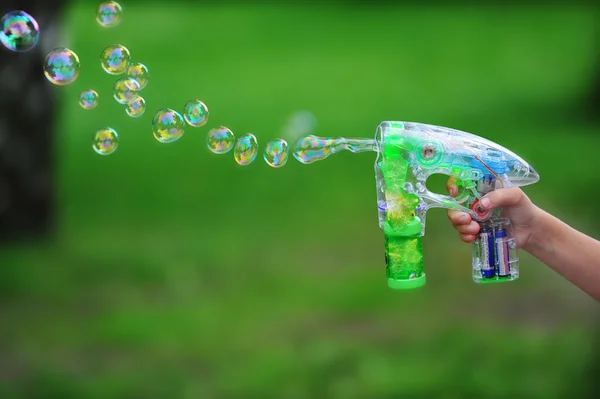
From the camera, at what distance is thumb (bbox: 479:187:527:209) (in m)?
2.12

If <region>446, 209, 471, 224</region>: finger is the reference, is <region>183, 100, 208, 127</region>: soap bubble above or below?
above

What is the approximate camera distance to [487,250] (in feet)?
7.19

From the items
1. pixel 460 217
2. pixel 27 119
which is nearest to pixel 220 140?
pixel 460 217

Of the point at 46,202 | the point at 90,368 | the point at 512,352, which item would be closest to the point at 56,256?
the point at 46,202

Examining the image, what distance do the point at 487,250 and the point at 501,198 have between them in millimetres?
149

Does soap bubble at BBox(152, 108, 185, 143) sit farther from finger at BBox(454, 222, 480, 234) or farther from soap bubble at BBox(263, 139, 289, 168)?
finger at BBox(454, 222, 480, 234)

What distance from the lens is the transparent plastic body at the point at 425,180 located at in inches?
85.0

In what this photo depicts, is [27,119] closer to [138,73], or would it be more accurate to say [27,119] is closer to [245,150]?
[138,73]

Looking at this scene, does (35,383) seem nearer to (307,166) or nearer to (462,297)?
(462,297)

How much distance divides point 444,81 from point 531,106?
1.55m

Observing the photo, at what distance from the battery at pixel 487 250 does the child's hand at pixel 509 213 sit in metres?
0.02

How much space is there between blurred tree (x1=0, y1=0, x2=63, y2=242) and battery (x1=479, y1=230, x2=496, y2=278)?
411 centimetres

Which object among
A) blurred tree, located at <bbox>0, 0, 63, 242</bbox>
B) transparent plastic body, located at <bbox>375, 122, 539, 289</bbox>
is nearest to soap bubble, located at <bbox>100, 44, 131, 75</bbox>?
transparent plastic body, located at <bbox>375, 122, 539, 289</bbox>

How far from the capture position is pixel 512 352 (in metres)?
4.28
